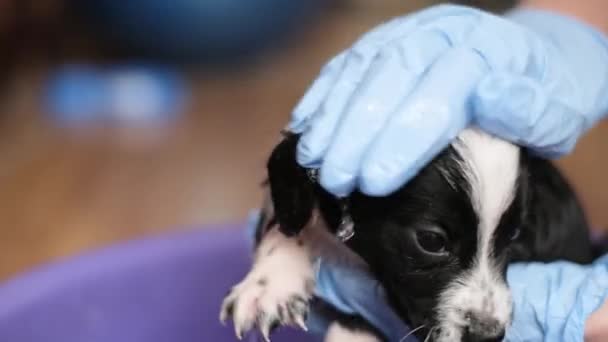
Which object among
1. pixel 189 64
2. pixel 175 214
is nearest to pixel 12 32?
pixel 189 64

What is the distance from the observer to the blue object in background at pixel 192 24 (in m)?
4.58

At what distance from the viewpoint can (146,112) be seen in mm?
4605

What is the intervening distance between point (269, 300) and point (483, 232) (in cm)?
47

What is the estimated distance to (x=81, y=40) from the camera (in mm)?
5359

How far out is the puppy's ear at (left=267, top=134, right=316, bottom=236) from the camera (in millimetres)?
1675

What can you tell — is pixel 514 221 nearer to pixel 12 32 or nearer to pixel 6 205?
pixel 6 205

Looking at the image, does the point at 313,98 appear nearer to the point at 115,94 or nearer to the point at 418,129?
the point at 418,129

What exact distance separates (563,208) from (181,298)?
47.4 inches

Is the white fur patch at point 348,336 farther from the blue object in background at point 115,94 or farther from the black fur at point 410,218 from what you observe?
the blue object in background at point 115,94

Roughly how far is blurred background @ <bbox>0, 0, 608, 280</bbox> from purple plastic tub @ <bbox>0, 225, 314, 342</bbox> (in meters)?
0.68

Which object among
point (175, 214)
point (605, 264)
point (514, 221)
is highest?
point (514, 221)

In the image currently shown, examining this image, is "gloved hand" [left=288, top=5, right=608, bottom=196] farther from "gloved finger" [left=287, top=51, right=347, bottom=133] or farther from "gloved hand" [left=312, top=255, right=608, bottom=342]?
"gloved hand" [left=312, top=255, right=608, bottom=342]

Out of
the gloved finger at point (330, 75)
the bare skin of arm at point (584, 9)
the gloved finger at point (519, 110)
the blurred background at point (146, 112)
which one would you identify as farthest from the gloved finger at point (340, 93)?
the blurred background at point (146, 112)

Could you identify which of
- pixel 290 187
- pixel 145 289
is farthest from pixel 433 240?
pixel 145 289
